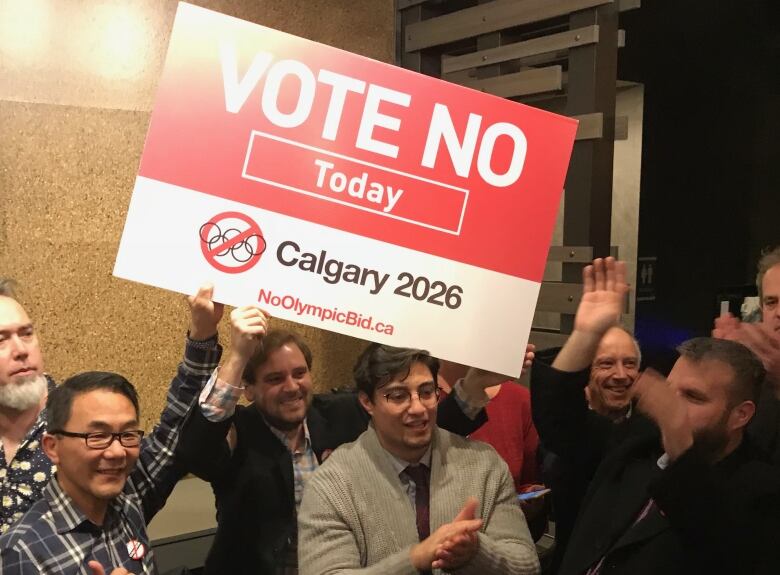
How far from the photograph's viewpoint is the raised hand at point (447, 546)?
168cm

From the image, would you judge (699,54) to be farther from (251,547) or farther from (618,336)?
(251,547)

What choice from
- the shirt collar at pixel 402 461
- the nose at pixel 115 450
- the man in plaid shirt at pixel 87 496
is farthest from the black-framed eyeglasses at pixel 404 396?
the nose at pixel 115 450

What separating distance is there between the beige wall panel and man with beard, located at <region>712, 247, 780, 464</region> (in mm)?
2025

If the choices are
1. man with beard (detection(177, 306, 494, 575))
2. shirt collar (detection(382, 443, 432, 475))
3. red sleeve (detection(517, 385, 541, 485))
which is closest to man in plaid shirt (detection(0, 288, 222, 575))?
man with beard (detection(177, 306, 494, 575))

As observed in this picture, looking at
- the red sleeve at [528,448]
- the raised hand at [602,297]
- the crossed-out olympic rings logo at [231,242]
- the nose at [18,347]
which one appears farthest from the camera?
the red sleeve at [528,448]

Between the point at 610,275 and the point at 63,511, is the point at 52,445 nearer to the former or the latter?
the point at 63,511

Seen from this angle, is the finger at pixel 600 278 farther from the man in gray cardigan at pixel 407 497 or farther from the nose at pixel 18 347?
the nose at pixel 18 347

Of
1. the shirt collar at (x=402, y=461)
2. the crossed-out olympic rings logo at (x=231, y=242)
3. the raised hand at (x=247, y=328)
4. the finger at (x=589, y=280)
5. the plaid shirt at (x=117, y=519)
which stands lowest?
the plaid shirt at (x=117, y=519)

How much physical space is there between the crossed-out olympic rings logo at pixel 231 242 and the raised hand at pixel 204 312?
62 mm

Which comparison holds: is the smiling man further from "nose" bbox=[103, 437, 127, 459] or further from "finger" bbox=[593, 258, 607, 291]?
"nose" bbox=[103, 437, 127, 459]

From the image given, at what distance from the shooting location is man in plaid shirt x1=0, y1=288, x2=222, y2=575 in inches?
61.5

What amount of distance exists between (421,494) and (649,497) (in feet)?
1.59

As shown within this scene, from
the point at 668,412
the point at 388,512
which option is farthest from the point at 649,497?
the point at 388,512

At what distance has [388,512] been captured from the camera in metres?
1.81
